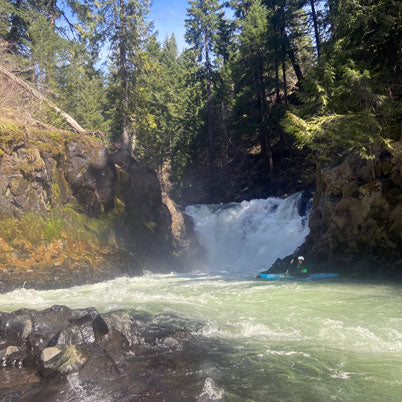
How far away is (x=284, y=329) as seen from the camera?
240 inches

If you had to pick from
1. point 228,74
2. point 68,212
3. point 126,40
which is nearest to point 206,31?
point 228,74

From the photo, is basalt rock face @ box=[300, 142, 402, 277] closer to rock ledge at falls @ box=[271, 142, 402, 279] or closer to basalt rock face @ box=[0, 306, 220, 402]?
rock ledge at falls @ box=[271, 142, 402, 279]

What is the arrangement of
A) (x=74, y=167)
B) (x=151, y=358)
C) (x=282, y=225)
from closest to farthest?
1. (x=151, y=358)
2. (x=74, y=167)
3. (x=282, y=225)

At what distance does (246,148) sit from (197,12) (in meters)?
12.9

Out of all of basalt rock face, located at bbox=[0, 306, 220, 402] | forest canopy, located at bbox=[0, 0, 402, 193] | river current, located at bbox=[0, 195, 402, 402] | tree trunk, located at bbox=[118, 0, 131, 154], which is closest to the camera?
basalt rock face, located at bbox=[0, 306, 220, 402]

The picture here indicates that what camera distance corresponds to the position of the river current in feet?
12.9

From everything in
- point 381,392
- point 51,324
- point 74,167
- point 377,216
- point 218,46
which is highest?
point 218,46

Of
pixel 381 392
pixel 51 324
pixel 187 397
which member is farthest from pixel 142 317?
pixel 381 392

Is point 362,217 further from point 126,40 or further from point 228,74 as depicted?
point 228,74

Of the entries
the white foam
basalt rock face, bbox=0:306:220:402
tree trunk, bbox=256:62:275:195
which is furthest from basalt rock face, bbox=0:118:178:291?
tree trunk, bbox=256:62:275:195

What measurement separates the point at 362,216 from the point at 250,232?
371 inches

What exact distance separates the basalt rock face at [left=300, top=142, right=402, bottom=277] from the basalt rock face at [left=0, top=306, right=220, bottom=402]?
329 inches

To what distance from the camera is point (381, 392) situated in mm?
3805

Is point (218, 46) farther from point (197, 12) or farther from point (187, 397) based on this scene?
point (187, 397)
